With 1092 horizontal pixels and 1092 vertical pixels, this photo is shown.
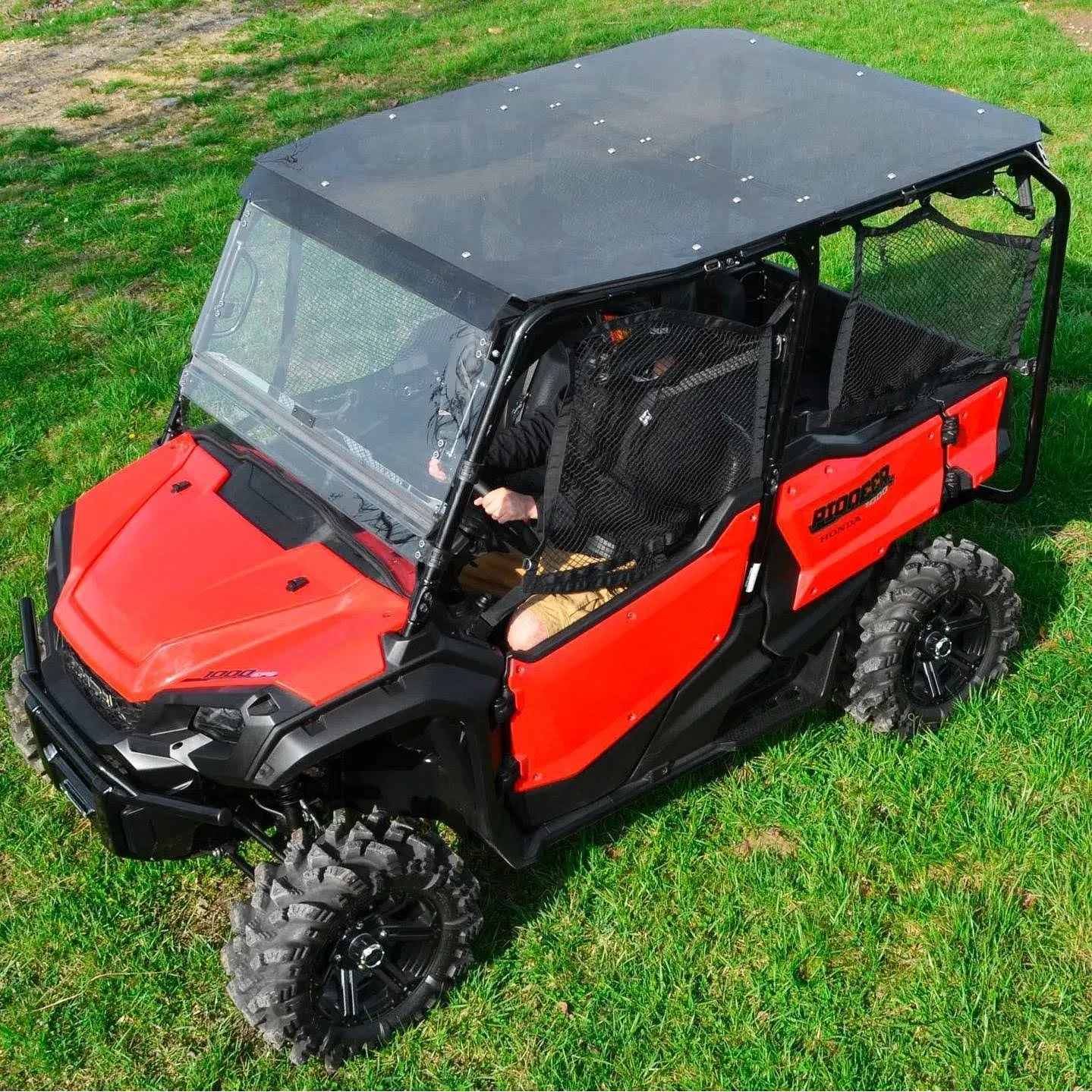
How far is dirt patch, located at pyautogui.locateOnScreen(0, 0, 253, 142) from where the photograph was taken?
8.67 m

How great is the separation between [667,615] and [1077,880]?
135 centimetres

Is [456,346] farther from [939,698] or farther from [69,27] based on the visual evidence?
[69,27]

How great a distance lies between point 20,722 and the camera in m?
3.69

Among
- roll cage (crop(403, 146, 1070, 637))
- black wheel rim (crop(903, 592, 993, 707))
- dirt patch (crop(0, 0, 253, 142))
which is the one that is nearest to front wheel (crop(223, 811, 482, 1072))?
roll cage (crop(403, 146, 1070, 637))

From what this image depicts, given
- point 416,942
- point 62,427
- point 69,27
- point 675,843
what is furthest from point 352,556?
point 69,27

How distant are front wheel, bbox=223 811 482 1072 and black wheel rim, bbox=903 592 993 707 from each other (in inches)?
59.9

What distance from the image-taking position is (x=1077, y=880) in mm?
3506

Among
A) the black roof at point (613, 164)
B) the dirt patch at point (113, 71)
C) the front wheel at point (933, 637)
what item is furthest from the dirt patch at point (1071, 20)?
the front wheel at point (933, 637)

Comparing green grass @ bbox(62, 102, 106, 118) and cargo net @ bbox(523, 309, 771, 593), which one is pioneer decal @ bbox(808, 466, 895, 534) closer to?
cargo net @ bbox(523, 309, 771, 593)

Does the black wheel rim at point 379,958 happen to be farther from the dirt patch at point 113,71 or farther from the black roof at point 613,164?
the dirt patch at point 113,71

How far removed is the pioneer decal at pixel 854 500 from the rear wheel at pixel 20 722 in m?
2.13

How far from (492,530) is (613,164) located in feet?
3.07

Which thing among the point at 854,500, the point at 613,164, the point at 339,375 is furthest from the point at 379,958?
the point at 613,164

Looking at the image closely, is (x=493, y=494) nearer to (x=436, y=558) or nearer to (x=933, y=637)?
(x=436, y=558)
